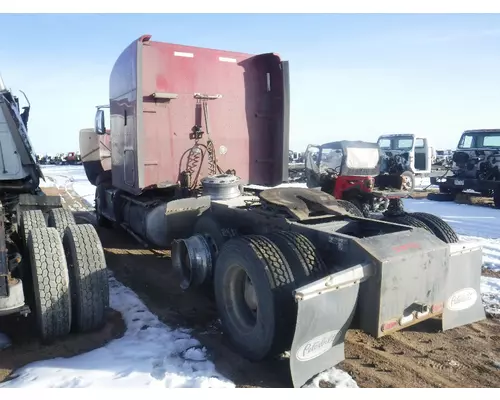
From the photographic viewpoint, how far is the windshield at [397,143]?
15180mm

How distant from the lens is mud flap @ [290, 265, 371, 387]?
2.99m

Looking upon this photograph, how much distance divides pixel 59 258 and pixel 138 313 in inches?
44.1

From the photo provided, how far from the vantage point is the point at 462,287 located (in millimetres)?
3771

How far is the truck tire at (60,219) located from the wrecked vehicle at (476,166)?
482 inches

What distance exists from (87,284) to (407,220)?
11.1 ft

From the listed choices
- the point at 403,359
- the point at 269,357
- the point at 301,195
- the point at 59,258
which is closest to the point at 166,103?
the point at 301,195

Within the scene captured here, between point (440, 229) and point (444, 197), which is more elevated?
point (440, 229)

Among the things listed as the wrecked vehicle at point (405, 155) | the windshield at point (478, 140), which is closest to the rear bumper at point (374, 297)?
the wrecked vehicle at point (405, 155)

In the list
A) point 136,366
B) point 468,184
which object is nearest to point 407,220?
point 136,366

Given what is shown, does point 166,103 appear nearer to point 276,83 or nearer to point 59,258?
point 276,83

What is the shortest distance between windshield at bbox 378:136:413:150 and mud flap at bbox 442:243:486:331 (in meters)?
Result: 11.8

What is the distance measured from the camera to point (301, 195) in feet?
15.2

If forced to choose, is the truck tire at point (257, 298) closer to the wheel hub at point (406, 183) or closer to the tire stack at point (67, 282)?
the tire stack at point (67, 282)

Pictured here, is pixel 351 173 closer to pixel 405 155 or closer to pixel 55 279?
pixel 405 155
